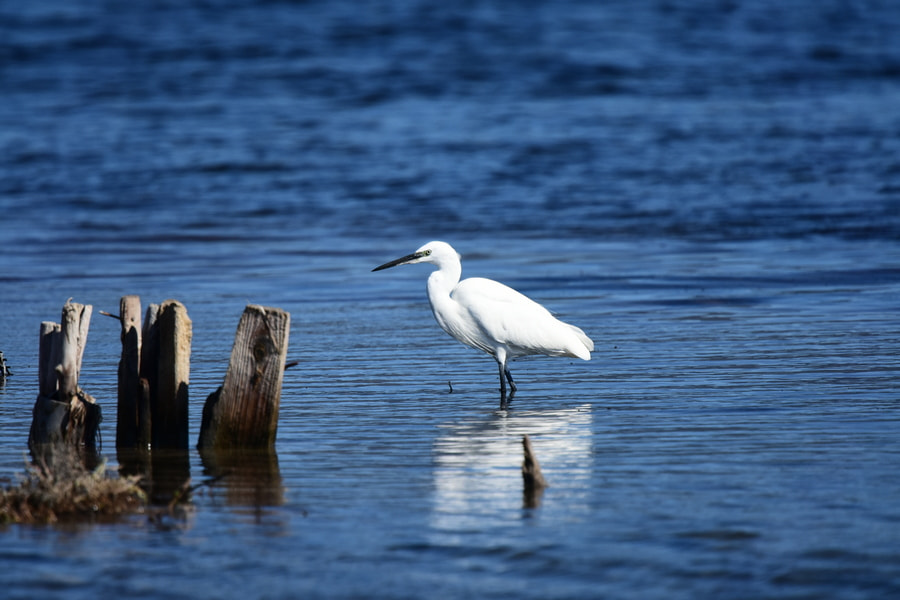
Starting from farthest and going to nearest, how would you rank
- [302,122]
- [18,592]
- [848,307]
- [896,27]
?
[896,27] → [302,122] → [848,307] → [18,592]

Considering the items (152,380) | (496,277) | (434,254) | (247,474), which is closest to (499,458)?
(247,474)

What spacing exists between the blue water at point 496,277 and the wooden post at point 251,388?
172 millimetres

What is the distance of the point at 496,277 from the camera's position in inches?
511

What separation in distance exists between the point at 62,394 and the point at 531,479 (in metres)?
2.31

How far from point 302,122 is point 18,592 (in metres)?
25.5

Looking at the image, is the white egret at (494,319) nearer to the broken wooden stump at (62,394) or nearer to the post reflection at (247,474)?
the post reflection at (247,474)

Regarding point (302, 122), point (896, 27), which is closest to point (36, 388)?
point (302, 122)

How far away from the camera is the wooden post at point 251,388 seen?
18.1ft

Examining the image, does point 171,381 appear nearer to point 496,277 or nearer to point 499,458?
point 499,458

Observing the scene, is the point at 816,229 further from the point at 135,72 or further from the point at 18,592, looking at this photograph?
the point at 135,72

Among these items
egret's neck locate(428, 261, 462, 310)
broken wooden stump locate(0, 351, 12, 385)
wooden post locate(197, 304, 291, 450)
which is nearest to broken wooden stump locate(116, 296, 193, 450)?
wooden post locate(197, 304, 291, 450)

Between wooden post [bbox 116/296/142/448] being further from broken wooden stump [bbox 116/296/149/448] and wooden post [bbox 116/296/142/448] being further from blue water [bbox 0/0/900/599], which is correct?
blue water [bbox 0/0/900/599]

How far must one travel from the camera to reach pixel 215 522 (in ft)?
15.4

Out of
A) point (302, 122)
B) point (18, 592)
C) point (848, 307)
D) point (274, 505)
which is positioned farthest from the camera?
point (302, 122)
